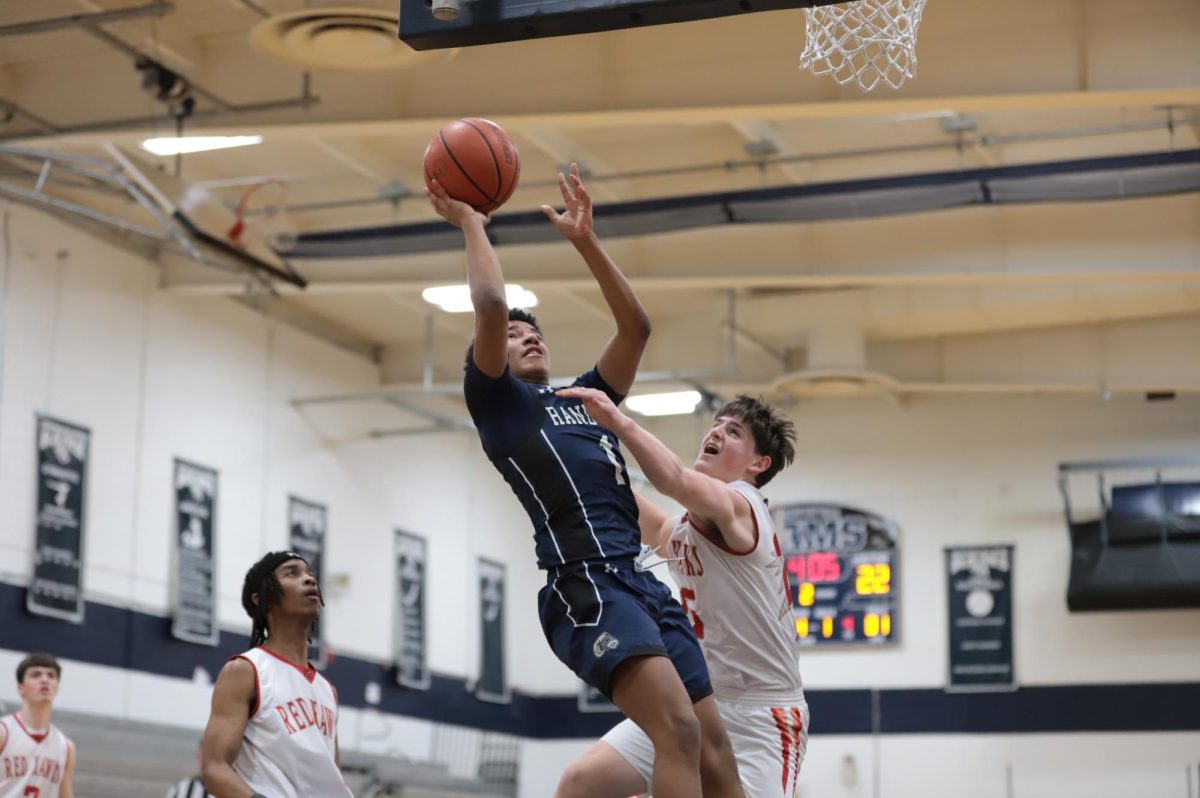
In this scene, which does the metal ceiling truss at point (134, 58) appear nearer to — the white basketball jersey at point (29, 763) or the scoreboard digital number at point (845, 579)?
the white basketball jersey at point (29, 763)

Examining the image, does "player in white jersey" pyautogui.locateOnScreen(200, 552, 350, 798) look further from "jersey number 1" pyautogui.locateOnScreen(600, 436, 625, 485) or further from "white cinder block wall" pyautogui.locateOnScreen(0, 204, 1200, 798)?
"white cinder block wall" pyautogui.locateOnScreen(0, 204, 1200, 798)

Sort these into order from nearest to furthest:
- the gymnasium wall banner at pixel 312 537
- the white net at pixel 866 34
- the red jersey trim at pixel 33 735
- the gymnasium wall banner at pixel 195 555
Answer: the white net at pixel 866 34, the red jersey trim at pixel 33 735, the gymnasium wall banner at pixel 195 555, the gymnasium wall banner at pixel 312 537

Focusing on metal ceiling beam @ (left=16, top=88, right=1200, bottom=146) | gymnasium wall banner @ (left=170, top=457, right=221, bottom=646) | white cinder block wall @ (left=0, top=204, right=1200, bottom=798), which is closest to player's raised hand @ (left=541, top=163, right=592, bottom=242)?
metal ceiling beam @ (left=16, top=88, right=1200, bottom=146)

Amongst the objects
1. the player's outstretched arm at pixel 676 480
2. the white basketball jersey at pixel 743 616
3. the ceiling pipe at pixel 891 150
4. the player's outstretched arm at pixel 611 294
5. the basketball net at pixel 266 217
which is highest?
the ceiling pipe at pixel 891 150

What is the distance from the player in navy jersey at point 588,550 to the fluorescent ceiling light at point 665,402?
1271cm

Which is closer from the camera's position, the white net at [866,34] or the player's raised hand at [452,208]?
the player's raised hand at [452,208]

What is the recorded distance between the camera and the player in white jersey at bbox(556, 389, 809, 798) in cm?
521

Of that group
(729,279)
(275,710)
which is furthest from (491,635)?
(275,710)

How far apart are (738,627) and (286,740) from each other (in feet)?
5.21

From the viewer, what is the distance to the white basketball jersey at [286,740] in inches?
210

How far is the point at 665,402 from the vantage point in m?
18.2

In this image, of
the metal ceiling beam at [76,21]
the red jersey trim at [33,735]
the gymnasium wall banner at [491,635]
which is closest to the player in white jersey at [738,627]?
the red jersey trim at [33,735]

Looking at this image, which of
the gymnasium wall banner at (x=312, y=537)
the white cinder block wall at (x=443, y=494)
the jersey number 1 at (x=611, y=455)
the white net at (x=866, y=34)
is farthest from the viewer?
the gymnasium wall banner at (x=312, y=537)

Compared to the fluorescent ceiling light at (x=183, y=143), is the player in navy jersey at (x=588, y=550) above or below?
below
